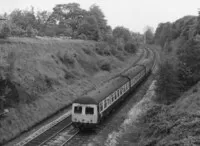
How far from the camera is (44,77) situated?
28031mm

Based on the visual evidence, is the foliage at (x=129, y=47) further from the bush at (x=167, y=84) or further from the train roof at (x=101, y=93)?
the bush at (x=167, y=84)

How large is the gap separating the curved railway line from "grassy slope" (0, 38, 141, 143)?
1.49 metres

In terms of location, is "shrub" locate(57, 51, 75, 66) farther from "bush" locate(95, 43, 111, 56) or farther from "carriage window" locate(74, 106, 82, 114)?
"carriage window" locate(74, 106, 82, 114)

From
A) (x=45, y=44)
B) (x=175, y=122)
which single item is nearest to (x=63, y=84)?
(x=45, y=44)

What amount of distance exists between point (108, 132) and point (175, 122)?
301 inches

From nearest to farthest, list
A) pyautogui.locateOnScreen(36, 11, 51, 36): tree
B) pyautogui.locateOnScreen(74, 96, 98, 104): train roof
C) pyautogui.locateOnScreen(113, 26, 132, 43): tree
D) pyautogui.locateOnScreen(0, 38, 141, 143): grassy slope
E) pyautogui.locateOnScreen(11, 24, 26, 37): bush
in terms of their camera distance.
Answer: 1. pyautogui.locateOnScreen(74, 96, 98, 104): train roof
2. pyautogui.locateOnScreen(0, 38, 141, 143): grassy slope
3. pyautogui.locateOnScreen(11, 24, 26, 37): bush
4. pyautogui.locateOnScreen(36, 11, 51, 36): tree
5. pyautogui.locateOnScreen(113, 26, 132, 43): tree

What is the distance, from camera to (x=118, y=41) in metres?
71.8

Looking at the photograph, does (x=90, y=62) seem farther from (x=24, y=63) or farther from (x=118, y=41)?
(x=118, y=41)

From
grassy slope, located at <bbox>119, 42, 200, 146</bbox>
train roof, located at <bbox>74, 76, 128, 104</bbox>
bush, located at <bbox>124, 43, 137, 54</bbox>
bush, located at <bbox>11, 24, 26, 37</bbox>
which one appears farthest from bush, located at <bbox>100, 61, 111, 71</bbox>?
bush, located at <bbox>124, 43, 137, 54</bbox>

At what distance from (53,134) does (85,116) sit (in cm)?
287

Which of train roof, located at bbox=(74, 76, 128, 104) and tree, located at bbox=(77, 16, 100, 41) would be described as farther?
tree, located at bbox=(77, 16, 100, 41)

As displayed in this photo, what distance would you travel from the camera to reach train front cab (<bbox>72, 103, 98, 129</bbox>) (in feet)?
61.8

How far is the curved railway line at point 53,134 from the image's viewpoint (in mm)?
17453

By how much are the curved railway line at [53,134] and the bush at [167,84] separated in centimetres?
955
